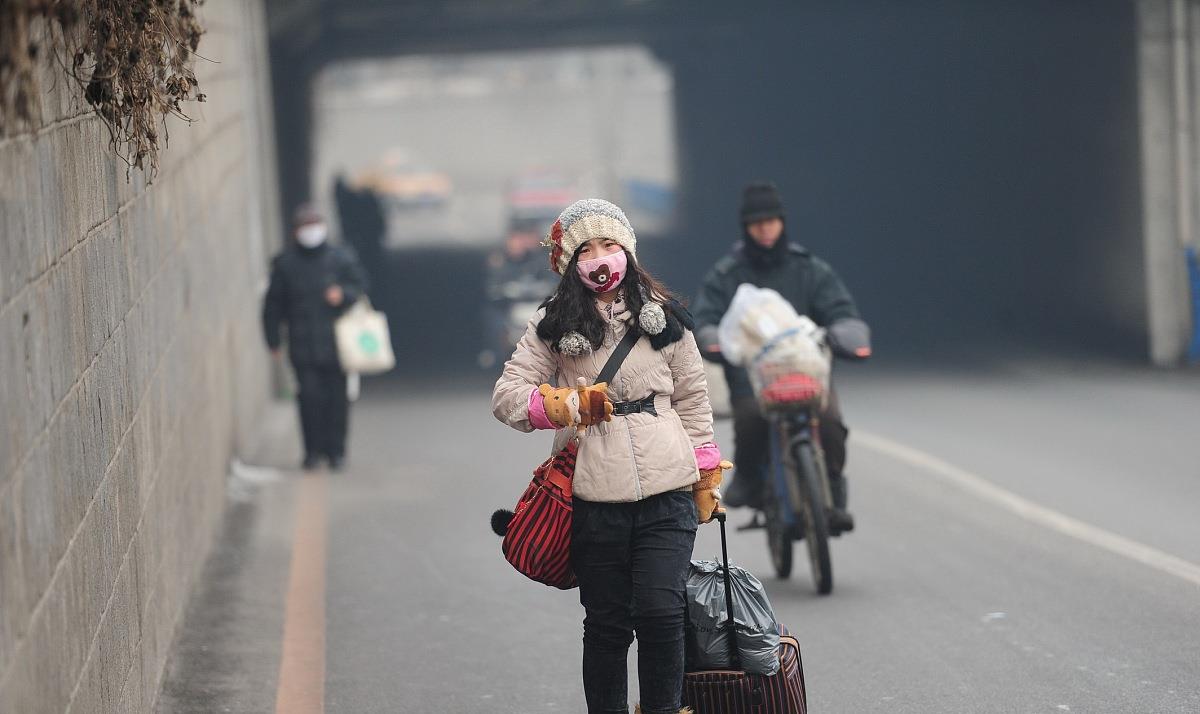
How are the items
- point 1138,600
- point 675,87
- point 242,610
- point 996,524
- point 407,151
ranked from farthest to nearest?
1. point 407,151
2. point 675,87
3. point 996,524
4. point 242,610
5. point 1138,600

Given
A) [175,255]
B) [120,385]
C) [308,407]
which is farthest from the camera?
[308,407]

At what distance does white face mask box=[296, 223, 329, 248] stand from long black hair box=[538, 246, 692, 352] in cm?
803

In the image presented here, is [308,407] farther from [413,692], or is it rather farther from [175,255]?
[413,692]

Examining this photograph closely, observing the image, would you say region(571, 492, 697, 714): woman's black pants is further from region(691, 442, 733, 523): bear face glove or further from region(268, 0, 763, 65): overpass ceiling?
region(268, 0, 763, 65): overpass ceiling

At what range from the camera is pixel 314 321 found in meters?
13.1

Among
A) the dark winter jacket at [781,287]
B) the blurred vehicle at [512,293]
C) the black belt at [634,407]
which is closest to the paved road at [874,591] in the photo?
the dark winter jacket at [781,287]

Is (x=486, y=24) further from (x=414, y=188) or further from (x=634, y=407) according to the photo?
(x=414, y=188)

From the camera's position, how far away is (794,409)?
8.12 m

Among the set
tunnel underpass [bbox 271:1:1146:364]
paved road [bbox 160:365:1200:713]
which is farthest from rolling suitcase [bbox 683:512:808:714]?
tunnel underpass [bbox 271:1:1146:364]

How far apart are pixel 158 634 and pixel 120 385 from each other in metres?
1.23

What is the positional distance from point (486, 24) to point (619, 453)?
33.1 m

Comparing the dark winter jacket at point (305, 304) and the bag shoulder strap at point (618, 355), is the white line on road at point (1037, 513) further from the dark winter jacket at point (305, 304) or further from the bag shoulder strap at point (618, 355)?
the dark winter jacket at point (305, 304)

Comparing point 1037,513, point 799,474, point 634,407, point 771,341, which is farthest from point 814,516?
point 634,407

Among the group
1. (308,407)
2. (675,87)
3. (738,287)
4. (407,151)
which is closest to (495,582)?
(738,287)
